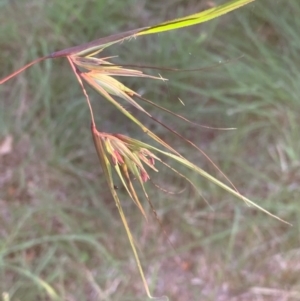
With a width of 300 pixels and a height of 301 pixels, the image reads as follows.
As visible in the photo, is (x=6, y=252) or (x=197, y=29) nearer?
(x=6, y=252)

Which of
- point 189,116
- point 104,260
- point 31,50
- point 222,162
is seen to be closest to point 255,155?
point 222,162

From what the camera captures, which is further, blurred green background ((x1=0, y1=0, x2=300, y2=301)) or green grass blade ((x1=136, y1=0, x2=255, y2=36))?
blurred green background ((x1=0, y1=0, x2=300, y2=301))

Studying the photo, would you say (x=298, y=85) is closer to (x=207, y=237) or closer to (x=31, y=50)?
(x=207, y=237)

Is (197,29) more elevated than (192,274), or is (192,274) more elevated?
(197,29)

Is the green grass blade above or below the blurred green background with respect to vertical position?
above

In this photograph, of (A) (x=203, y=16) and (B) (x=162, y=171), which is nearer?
(A) (x=203, y=16)

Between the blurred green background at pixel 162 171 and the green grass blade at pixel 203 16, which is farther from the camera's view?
the blurred green background at pixel 162 171

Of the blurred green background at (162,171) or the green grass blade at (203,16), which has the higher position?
the green grass blade at (203,16)

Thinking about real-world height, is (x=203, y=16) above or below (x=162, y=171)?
above
